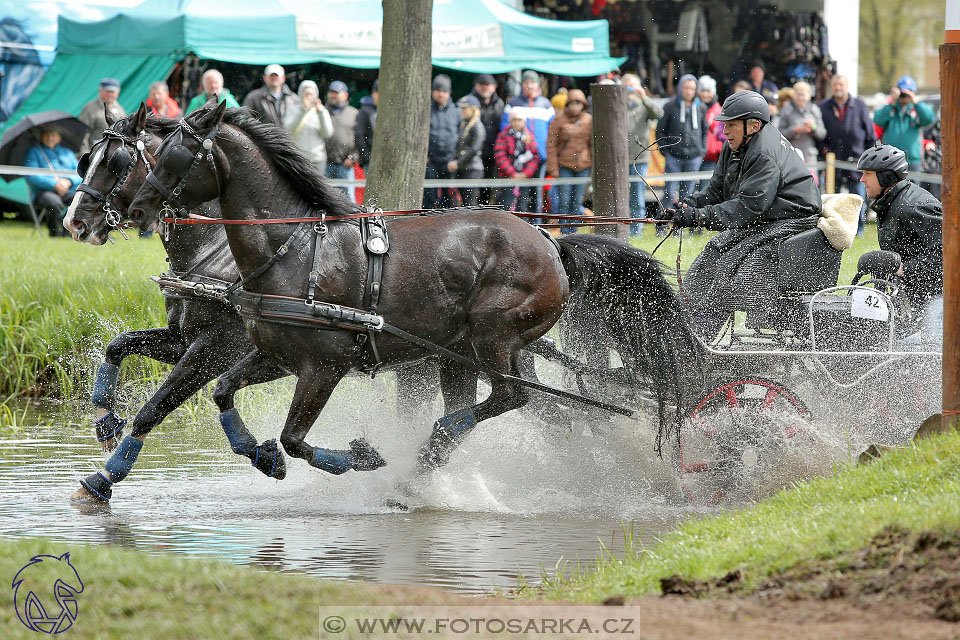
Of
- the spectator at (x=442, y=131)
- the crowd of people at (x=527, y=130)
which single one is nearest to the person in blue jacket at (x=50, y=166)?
the crowd of people at (x=527, y=130)

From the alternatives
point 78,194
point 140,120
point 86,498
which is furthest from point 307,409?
point 140,120

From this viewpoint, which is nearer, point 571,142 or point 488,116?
point 571,142

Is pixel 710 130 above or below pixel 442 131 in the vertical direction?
below

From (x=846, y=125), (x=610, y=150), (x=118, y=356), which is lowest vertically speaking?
(x=118, y=356)

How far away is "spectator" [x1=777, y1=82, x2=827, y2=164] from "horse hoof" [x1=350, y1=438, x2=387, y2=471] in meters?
11.4

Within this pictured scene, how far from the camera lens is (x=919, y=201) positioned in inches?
289

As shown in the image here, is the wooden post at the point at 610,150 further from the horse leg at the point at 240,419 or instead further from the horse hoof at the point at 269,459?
the horse hoof at the point at 269,459

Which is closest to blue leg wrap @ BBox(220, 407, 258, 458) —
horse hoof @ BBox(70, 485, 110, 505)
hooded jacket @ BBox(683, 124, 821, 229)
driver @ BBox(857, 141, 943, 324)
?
horse hoof @ BBox(70, 485, 110, 505)

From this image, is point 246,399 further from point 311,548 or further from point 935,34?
point 935,34

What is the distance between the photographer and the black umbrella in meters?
17.0

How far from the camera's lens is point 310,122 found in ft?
50.1

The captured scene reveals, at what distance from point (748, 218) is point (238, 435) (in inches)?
122

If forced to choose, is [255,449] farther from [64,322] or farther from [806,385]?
[64,322]

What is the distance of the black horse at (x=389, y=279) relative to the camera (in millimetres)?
6309
